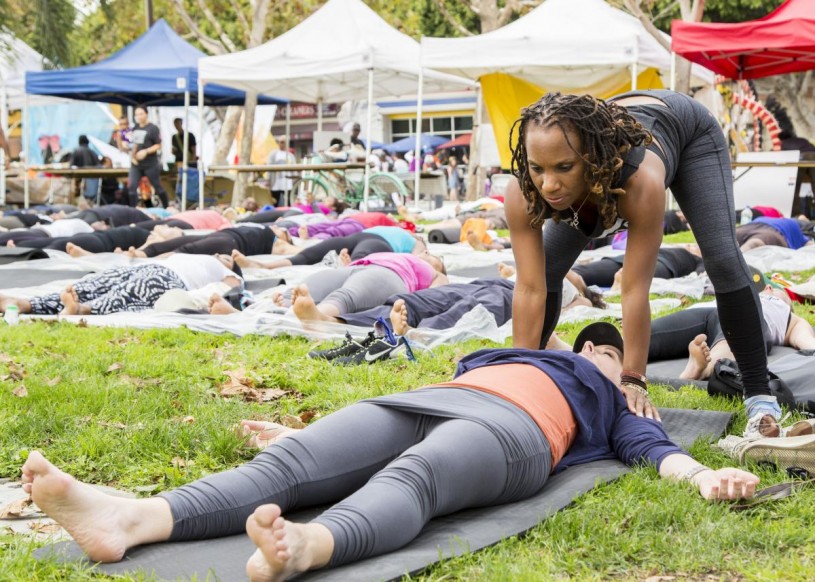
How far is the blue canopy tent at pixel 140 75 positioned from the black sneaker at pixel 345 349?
14214 mm

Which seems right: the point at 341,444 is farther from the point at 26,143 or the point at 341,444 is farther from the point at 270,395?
the point at 26,143

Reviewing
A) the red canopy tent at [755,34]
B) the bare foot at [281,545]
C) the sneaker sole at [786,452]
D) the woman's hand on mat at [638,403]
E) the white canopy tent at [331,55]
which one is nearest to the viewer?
the bare foot at [281,545]

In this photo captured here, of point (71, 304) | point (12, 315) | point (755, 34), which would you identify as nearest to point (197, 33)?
point (755, 34)

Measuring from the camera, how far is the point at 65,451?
10.7 feet

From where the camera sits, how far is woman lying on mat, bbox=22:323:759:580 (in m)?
2.14

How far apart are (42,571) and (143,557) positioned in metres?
0.23

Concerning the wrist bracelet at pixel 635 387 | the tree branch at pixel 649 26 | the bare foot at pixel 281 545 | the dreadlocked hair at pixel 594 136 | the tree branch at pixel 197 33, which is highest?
the tree branch at pixel 197 33

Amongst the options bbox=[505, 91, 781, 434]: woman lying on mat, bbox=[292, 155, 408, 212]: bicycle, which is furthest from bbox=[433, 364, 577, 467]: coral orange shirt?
bbox=[292, 155, 408, 212]: bicycle

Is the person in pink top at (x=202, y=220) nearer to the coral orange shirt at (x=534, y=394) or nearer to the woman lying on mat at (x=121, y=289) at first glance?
the woman lying on mat at (x=121, y=289)

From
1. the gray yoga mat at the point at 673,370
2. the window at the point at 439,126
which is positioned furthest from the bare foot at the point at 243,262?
the window at the point at 439,126

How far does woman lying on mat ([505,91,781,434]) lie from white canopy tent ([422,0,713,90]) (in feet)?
37.9

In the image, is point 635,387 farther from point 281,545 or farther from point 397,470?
point 281,545

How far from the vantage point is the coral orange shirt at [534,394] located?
2713 mm

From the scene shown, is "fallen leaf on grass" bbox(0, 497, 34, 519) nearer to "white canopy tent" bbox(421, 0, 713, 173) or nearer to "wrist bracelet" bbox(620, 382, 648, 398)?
"wrist bracelet" bbox(620, 382, 648, 398)
